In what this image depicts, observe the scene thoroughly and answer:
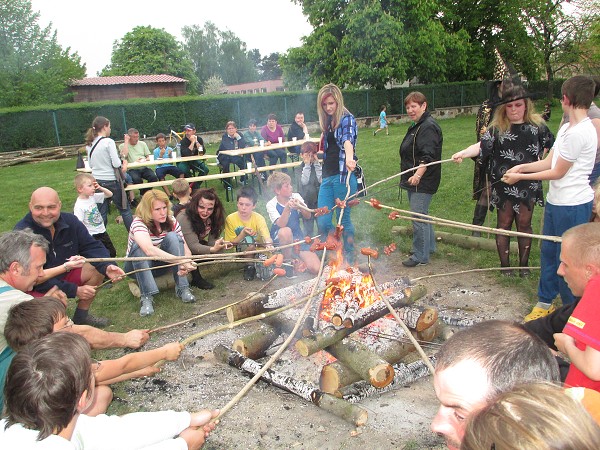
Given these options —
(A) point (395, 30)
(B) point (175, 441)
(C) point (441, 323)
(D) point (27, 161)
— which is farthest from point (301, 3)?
(B) point (175, 441)

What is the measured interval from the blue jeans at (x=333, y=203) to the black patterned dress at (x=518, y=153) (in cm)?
163

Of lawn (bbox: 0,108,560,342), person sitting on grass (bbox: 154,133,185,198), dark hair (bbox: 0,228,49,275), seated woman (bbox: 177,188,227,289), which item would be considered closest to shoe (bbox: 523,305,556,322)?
lawn (bbox: 0,108,560,342)

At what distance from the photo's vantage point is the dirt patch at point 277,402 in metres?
3.08

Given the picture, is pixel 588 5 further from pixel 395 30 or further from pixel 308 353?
pixel 308 353

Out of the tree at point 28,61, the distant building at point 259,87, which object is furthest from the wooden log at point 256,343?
the distant building at point 259,87

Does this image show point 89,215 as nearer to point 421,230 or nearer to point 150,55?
point 421,230

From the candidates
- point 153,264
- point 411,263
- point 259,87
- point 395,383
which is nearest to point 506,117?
point 411,263

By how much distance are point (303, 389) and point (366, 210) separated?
545 cm

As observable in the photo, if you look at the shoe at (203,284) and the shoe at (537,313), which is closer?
the shoe at (537,313)

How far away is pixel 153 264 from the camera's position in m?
5.57

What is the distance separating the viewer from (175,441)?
7.57ft

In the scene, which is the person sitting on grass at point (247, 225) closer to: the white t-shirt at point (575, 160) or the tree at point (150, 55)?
the white t-shirt at point (575, 160)

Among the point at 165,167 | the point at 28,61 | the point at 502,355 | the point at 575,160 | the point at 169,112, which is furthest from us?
the point at 28,61

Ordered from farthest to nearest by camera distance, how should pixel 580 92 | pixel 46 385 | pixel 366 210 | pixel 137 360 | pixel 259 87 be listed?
pixel 259 87 → pixel 366 210 → pixel 580 92 → pixel 137 360 → pixel 46 385
